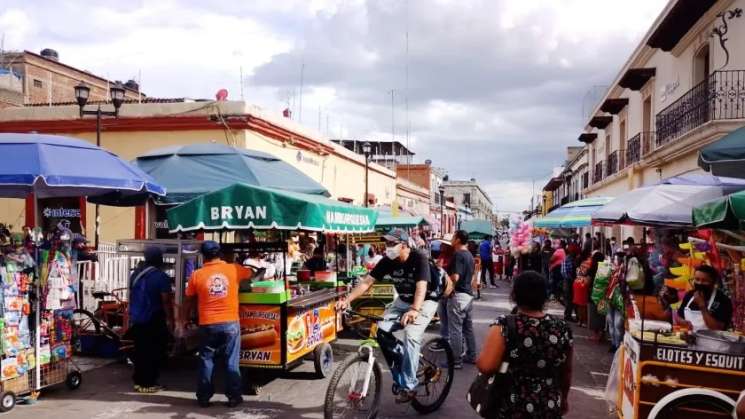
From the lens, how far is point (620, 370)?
5223mm

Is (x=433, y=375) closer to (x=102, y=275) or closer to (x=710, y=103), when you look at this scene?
(x=102, y=275)

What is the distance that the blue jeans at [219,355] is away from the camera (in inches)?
248

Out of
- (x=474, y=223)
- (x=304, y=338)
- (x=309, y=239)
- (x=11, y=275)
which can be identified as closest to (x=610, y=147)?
(x=474, y=223)

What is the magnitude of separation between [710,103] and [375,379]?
12154 millimetres

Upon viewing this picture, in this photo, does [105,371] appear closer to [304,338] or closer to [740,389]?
[304,338]

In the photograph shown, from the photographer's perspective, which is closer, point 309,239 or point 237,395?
point 237,395

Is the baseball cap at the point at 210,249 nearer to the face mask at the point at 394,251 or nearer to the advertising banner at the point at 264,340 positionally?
the advertising banner at the point at 264,340

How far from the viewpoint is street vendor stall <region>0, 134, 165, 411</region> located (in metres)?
6.07

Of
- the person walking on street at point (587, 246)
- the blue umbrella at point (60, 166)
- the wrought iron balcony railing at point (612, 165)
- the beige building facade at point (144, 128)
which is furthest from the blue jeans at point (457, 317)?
the wrought iron balcony railing at point (612, 165)

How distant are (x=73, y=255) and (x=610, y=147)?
2574 cm

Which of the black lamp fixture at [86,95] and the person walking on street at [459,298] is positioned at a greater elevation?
the black lamp fixture at [86,95]

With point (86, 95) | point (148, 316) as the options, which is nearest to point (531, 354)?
point (148, 316)

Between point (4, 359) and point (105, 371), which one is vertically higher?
point (4, 359)

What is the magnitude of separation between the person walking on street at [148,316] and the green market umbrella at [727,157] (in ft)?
19.9
